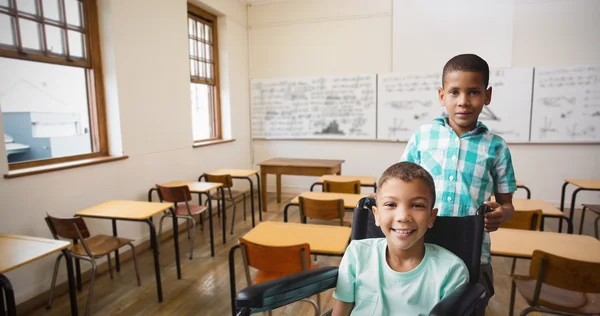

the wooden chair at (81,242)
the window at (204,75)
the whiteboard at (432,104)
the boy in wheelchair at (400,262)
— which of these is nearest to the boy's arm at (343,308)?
the boy in wheelchair at (400,262)

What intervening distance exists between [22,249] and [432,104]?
4718 mm

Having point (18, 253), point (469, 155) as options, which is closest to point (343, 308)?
point (469, 155)

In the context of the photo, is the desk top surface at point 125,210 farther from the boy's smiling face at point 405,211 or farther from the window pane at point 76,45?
the boy's smiling face at point 405,211

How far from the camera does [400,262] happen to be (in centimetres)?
106

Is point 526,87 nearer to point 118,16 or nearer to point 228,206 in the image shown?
point 228,206

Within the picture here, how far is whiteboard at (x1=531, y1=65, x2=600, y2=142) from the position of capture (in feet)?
14.4

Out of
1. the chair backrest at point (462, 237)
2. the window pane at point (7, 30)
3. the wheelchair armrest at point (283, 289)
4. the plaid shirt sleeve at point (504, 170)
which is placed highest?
the window pane at point (7, 30)

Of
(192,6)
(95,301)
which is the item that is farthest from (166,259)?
(192,6)

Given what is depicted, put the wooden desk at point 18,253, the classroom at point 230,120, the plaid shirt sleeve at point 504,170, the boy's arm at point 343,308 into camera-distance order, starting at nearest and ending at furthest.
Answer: the boy's arm at point 343,308 → the plaid shirt sleeve at point 504,170 → the wooden desk at point 18,253 → the classroom at point 230,120

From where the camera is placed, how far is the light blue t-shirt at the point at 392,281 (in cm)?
101

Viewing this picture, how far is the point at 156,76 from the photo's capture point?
3.61m

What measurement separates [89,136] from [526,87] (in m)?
5.12

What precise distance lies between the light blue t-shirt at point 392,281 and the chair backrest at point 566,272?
2.37 feet

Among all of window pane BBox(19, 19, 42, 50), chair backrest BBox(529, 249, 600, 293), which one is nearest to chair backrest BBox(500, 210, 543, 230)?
chair backrest BBox(529, 249, 600, 293)
